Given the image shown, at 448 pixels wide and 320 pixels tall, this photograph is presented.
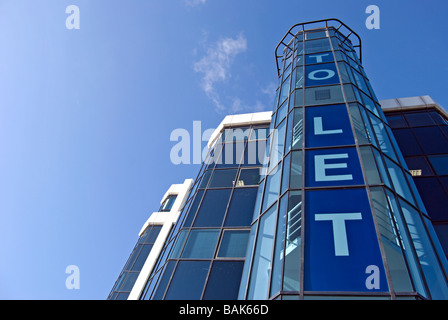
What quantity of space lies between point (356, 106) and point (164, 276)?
32.5 ft

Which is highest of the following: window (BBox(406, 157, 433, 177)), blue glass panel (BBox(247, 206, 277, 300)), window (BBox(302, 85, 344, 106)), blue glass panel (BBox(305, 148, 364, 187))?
window (BBox(302, 85, 344, 106))

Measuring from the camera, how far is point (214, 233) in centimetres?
1116

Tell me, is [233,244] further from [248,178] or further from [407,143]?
[407,143]

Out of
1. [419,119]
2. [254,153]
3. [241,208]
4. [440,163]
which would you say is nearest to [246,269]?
[241,208]

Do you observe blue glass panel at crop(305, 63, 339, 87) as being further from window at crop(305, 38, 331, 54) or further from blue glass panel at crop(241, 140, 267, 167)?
blue glass panel at crop(241, 140, 267, 167)

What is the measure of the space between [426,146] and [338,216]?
31.1 ft

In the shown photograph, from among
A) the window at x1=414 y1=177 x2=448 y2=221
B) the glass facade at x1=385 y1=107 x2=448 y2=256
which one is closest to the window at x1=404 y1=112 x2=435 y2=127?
the glass facade at x1=385 y1=107 x2=448 y2=256

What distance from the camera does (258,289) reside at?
7.02m

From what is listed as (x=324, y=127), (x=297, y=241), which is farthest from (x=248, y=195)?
(x=297, y=241)

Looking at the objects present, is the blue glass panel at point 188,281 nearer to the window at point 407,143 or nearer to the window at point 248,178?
the window at point 248,178

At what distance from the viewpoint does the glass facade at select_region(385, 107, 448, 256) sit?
10.6 metres

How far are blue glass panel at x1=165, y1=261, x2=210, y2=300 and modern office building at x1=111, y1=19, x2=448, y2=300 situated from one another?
0.04 meters

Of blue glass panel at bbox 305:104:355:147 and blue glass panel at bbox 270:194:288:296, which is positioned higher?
blue glass panel at bbox 305:104:355:147

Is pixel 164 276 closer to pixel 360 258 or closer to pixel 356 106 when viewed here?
pixel 360 258
